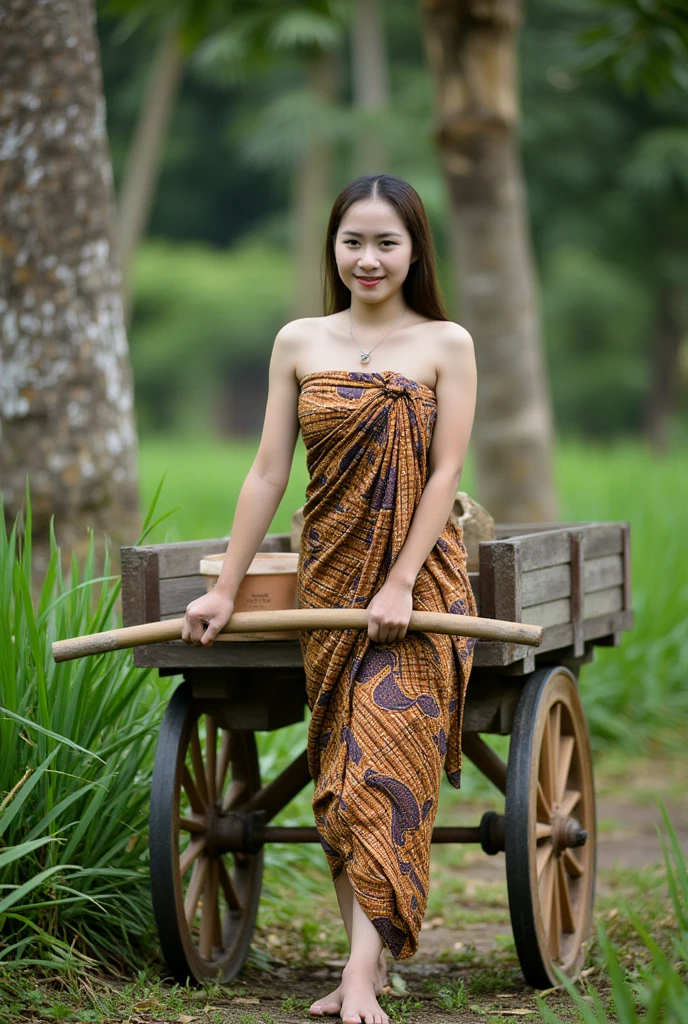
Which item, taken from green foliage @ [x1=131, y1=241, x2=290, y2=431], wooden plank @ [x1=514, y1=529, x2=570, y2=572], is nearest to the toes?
wooden plank @ [x1=514, y1=529, x2=570, y2=572]

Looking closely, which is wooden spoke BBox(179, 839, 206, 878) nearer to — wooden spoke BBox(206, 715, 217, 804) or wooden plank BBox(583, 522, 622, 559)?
wooden spoke BBox(206, 715, 217, 804)

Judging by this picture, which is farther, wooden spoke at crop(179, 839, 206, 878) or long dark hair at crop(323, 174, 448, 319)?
wooden spoke at crop(179, 839, 206, 878)

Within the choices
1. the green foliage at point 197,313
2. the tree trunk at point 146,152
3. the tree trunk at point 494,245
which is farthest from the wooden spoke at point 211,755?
the green foliage at point 197,313

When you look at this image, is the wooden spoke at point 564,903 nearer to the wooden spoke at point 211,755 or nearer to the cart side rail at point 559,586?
the cart side rail at point 559,586

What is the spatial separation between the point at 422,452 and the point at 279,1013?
1358 millimetres

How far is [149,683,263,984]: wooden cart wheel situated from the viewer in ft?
11.0

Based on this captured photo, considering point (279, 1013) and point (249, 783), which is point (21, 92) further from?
point (279, 1013)

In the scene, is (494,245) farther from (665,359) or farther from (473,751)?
(665,359)

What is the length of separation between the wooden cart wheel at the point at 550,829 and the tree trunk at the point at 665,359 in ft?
69.1

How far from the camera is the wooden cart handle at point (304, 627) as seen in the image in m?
3.02

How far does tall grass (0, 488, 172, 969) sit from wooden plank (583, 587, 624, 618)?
4.13 feet

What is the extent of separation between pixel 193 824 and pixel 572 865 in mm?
1090

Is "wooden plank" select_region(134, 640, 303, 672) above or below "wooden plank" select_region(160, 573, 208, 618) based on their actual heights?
below

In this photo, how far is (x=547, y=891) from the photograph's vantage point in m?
3.64
